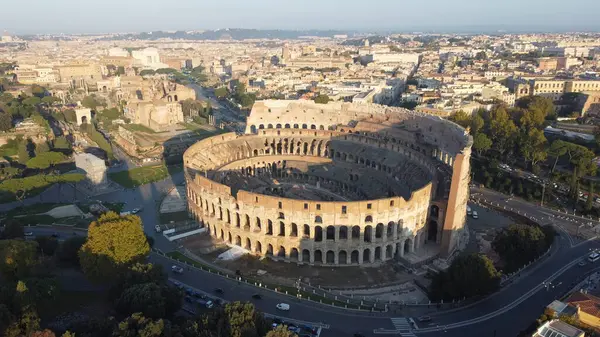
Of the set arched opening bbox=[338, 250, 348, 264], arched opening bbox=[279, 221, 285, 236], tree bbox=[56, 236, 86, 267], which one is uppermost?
arched opening bbox=[279, 221, 285, 236]

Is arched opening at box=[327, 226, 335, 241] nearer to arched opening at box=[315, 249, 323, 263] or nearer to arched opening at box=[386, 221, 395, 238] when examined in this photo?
arched opening at box=[315, 249, 323, 263]

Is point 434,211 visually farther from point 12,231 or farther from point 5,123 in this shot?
point 5,123

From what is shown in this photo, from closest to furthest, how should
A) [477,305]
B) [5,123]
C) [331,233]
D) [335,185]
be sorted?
[477,305]
[331,233]
[335,185]
[5,123]

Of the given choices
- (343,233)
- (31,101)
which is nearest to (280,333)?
(343,233)

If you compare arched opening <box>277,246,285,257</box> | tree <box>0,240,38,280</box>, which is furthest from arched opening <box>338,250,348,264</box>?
tree <box>0,240,38,280</box>

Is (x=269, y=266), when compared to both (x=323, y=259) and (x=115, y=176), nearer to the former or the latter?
(x=323, y=259)

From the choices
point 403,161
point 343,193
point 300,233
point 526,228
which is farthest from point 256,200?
point 526,228

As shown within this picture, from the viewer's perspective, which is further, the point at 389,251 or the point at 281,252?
the point at 281,252
